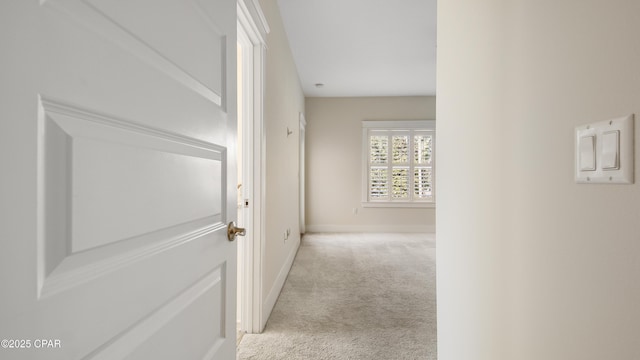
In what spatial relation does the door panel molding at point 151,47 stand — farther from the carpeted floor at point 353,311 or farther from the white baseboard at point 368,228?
the white baseboard at point 368,228

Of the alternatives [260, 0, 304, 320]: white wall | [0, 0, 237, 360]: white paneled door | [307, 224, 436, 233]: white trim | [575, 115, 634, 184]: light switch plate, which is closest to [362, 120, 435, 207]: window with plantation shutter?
[307, 224, 436, 233]: white trim

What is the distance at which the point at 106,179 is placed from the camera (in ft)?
1.80

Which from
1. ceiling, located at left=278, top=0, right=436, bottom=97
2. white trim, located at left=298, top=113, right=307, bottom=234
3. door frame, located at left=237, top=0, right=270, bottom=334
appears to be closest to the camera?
door frame, located at left=237, top=0, right=270, bottom=334

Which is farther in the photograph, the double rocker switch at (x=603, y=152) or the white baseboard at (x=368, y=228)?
the white baseboard at (x=368, y=228)

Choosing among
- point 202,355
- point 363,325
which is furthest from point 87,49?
point 363,325

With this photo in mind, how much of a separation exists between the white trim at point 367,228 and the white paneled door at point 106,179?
18.1 ft

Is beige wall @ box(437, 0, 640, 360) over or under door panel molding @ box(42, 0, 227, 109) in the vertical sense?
under

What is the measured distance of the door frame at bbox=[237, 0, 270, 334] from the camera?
2180 millimetres

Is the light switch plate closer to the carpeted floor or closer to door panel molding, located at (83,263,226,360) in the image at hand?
door panel molding, located at (83,263,226,360)

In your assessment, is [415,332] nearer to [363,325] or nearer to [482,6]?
[363,325]

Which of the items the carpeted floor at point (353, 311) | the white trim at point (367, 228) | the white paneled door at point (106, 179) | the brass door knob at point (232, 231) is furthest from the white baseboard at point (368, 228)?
the white paneled door at point (106, 179)

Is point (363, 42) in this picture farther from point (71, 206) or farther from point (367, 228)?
point (71, 206)

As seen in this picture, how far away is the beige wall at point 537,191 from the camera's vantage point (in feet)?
1.89

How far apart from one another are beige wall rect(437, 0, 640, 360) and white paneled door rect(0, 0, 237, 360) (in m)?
0.88
